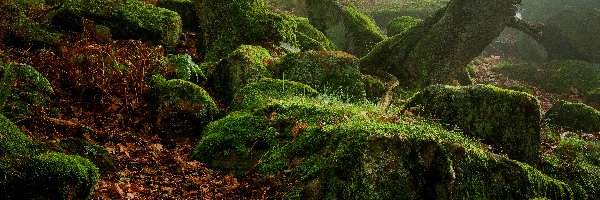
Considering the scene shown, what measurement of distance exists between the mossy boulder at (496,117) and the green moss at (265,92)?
8.21ft

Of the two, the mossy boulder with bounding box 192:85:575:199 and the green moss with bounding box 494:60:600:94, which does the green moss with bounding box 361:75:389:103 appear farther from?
the green moss with bounding box 494:60:600:94

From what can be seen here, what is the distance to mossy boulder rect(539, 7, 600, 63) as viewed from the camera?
1930 centimetres

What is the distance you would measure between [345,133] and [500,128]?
2418 mm

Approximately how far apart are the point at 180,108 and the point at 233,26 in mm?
4055

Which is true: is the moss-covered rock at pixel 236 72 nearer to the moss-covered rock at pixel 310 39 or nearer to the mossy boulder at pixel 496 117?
the mossy boulder at pixel 496 117

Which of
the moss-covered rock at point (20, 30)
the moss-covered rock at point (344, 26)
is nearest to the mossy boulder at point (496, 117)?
the moss-covered rock at point (20, 30)

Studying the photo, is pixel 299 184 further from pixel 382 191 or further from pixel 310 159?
pixel 382 191

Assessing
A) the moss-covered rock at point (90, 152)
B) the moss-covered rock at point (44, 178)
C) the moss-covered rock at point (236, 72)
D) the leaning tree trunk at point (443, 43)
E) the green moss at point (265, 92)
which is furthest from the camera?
the leaning tree trunk at point (443, 43)

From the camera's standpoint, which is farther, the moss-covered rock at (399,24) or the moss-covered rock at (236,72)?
the moss-covered rock at (399,24)

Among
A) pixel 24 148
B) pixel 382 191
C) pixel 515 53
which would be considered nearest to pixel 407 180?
pixel 382 191

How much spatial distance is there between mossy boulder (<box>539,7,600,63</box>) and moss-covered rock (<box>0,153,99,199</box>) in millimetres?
21438

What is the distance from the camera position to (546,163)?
19.4 feet

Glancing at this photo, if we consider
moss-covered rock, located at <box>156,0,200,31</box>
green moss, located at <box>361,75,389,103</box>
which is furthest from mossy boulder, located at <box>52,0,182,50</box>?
green moss, located at <box>361,75,389,103</box>

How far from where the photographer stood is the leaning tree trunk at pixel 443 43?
34.0 feet
